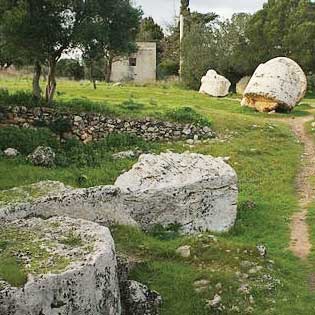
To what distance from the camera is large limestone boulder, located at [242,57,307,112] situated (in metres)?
31.3

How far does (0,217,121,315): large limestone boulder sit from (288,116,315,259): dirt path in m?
5.48

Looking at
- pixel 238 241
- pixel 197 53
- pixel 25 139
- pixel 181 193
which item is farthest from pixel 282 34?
pixel 238 241

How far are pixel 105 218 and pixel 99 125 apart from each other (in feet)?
36.9

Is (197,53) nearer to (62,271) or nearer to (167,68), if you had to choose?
(167,68)

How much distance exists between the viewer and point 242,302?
1067cm

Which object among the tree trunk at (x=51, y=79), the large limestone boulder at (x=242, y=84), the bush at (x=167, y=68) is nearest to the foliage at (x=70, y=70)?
the bush at (x=167, y=68)

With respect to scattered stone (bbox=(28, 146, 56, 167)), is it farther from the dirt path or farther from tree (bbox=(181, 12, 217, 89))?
tree (bbox=(181, 12, 217, 89))

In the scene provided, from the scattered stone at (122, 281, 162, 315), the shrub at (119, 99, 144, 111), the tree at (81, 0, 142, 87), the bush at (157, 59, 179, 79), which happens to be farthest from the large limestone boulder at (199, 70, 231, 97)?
the scattered stone at (122, 281, 162, 315)

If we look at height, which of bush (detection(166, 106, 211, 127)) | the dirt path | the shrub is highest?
the shrub

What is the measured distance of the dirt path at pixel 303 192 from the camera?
47.0 feet

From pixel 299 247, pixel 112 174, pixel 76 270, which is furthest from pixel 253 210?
pixel 76 270

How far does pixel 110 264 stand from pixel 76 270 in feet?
2.41

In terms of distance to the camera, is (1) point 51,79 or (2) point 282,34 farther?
(2) point 282,34

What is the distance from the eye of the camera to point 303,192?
19047 mm
